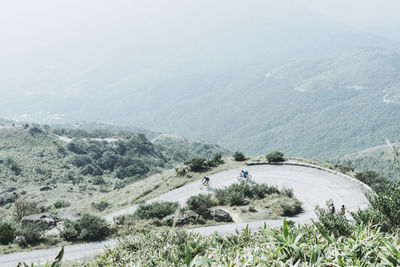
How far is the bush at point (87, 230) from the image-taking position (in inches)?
525

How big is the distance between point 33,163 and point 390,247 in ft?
157

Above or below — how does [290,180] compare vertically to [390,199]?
below

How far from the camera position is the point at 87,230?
13359 mm

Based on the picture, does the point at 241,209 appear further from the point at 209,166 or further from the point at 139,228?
the point at 209,166

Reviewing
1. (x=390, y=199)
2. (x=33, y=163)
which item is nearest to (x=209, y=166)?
(x=390, y=199)

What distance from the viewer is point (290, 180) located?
2467cm

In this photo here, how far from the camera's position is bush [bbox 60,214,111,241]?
13347mm

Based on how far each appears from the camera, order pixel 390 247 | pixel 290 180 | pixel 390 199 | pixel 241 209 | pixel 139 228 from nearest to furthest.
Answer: pixel 390 247, pixel 390 199, pixel 139 228, pixel 241 209, pixel 290 180

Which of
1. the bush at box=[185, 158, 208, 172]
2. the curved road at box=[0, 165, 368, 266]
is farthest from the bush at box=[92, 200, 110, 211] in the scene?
the bush at box=[185, 158, 208, 172]

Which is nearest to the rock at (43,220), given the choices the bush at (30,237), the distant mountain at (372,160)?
the bush at (30,237)

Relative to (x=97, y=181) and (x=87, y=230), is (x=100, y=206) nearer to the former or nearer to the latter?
(x=87, y=230)

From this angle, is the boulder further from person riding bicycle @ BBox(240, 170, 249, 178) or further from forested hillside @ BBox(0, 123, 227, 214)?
person riding bicycle @ BBox(240, 170, 249, 178)

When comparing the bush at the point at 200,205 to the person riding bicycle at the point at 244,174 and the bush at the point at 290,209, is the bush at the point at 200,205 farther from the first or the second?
the person riding bicycle at the point at 244,174

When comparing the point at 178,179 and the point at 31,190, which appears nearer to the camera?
the point at 178,179
